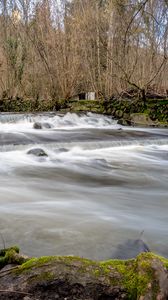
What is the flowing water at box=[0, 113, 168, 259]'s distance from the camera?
323 centimetres

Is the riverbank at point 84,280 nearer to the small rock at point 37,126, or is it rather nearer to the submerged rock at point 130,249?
the submerged rock at point 130,249

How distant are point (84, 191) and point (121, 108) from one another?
7970 mm

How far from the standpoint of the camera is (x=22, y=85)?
52.9 feet

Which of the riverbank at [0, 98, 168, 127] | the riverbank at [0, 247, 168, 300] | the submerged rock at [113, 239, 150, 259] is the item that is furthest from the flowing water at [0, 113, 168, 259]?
the riverbank at [0, 98, 168, 127]

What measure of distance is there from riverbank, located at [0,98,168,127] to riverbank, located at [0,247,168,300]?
33.0ft

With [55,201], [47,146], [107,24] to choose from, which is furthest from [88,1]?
[55,201]

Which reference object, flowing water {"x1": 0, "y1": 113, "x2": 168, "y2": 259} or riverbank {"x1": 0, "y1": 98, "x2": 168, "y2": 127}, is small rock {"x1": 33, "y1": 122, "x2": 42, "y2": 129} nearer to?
flowing water {"x1": 0, "y1": 113, "x2": 168, "y2": 259}

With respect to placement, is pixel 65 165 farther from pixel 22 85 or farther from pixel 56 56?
pixel 22 85

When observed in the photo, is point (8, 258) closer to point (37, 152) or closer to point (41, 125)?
point (37, 152)

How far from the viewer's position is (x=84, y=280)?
6.04ft

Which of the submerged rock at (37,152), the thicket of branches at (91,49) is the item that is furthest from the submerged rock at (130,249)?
the thicket of branches at (91,49)

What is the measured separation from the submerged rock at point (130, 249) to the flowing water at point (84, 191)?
0.18 ft

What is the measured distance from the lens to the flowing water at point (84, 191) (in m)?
3.23

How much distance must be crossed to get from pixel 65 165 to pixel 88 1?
9.22 m
